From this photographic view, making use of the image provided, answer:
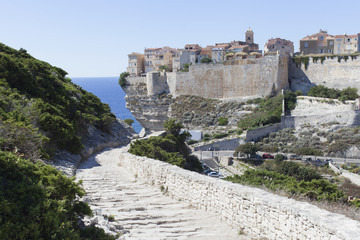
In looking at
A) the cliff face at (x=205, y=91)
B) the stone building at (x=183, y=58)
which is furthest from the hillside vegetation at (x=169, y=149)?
the stone building at (x=183, y=58)

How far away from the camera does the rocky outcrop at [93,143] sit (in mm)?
11266

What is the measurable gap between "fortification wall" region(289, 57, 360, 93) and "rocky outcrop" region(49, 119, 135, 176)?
23120mm

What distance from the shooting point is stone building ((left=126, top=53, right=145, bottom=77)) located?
58.3 m

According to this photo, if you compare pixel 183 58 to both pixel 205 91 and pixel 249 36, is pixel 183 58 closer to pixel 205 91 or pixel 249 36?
pixel 205 91

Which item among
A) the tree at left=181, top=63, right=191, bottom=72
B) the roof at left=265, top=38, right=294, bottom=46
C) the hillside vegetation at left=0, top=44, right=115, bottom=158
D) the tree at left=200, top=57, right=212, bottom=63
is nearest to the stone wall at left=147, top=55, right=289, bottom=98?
the tree at left=181, top=63, right=191, bottom=72

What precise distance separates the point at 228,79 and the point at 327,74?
10.5 meters

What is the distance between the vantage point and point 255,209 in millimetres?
5945

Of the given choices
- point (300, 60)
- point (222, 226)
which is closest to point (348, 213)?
point (222, 226)

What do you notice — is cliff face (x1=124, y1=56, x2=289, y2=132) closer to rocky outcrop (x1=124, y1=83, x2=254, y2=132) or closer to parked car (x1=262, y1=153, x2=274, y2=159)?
rocky outcrop (x1=124, y1=83, x2=254, y2=132)

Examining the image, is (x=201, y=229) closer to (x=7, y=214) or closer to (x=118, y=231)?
(x=118, y=231)

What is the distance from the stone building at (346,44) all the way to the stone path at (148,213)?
41.9 m

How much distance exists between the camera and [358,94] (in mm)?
36281

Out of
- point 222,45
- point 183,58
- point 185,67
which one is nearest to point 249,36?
point 222,45

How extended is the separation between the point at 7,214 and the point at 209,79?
41.9 meters
